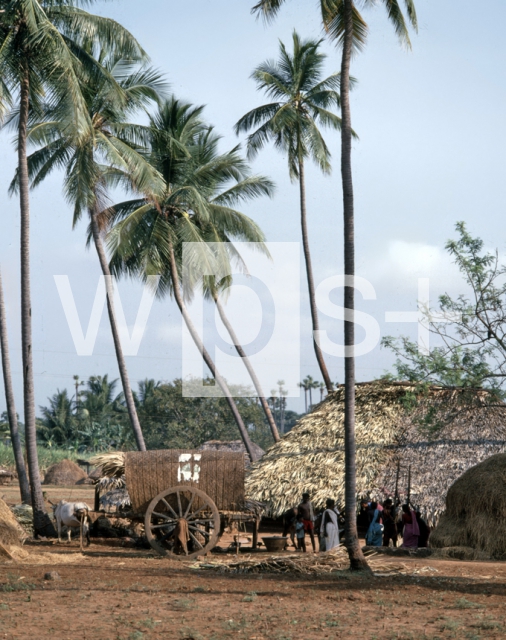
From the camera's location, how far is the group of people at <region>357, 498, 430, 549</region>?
16.7 meters

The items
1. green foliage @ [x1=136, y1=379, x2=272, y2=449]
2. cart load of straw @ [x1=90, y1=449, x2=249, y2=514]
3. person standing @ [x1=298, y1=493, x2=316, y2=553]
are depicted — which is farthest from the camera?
green foliage @ [x1=136, y1=379, x2=272, y2=449]

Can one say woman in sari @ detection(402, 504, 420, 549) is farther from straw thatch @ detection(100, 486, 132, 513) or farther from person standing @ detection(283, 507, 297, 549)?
straw thatch @ detection(100, 486, 132, 513)

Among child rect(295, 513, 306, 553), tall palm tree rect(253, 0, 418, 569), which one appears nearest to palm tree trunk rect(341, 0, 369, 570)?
tall palm tree rect(253, 0, 418, 569)

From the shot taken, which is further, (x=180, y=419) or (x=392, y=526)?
(x=180, y=419)

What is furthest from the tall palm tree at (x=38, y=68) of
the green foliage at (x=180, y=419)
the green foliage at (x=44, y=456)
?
the green foliage at (x=180, y=419)

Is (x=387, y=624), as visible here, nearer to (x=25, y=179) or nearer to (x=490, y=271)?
(x=490, y=271)

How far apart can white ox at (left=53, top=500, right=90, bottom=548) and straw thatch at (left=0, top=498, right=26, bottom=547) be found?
1101 mm

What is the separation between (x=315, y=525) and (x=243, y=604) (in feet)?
23.8

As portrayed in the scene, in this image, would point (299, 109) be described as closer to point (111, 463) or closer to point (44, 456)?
point (111, 463)

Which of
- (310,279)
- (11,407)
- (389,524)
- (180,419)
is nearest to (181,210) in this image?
(310,279)

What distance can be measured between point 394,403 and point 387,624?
12409 millimetres

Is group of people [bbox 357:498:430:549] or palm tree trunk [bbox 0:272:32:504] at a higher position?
palm tree trunk [bbox 0:272:32:504]

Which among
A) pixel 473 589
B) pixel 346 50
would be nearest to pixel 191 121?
pixel 346 50

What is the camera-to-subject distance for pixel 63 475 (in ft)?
140
